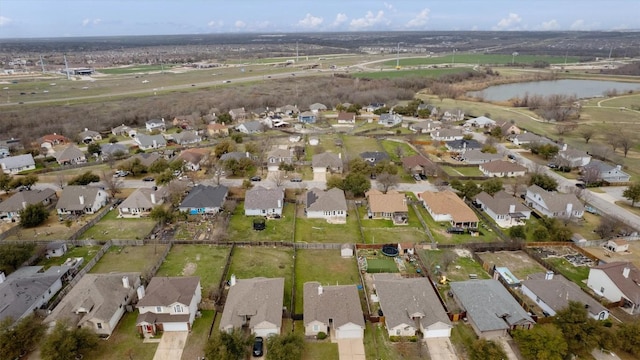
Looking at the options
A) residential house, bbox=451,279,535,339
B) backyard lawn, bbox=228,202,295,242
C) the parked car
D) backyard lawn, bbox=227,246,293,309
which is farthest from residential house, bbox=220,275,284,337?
residential house, bbox=451,279,535,339

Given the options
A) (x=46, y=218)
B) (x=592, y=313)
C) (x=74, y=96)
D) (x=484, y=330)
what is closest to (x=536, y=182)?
(x=592, y=313)

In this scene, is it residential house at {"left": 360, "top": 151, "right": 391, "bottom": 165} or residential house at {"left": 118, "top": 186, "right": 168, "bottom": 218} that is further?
residential house at {"left": 360, "top": 151, "right": 391, "bottom": 165}

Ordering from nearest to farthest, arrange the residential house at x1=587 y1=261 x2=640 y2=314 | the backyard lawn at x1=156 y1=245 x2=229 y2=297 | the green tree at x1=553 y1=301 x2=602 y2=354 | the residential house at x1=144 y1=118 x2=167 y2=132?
the green tree at x1=553 y1=301 x2=602 y2=354 → the residential house at x1=587 y1=261 x2=640 y2=314 → the backyard lawn at x1=156 y1=245 x2=229 y2=297 → the residential house at x1=144 y1=118 x2=167 y2=132

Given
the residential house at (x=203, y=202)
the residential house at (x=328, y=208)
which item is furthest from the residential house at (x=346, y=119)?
the residential house at (x=203, y=202)

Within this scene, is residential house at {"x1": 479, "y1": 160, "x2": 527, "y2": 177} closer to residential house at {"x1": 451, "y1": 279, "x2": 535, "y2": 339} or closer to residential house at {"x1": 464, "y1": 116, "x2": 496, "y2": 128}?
residential house at {"x1": 464, "y1": 116, "x2": 496, "y2": 128}

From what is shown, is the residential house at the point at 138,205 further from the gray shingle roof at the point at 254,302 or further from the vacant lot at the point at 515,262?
the vacant lot at the point at 515,262

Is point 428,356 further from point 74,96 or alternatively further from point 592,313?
point 74,96
